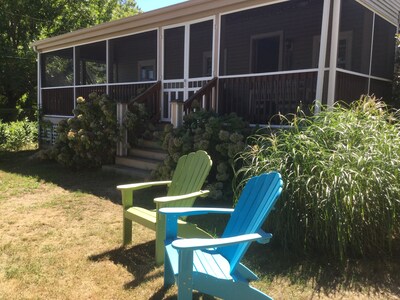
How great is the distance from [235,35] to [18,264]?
8792mm

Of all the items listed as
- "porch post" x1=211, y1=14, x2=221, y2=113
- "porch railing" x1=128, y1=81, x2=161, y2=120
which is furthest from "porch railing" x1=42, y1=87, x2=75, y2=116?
"porch post" x1=211, y1=14, x2=221, y2=113

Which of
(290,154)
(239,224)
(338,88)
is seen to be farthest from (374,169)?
(338,88)

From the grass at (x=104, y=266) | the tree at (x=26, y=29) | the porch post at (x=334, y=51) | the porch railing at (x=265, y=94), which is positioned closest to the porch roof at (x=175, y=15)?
the porch post at (x=334, y=51)

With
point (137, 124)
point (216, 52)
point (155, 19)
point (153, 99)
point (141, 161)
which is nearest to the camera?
point (141, 161)

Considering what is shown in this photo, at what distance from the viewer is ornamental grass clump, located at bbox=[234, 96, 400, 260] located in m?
3.13

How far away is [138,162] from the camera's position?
7105 mm

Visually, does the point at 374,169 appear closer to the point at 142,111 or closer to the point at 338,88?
the point at 338,88

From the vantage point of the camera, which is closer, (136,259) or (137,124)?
(136,259)

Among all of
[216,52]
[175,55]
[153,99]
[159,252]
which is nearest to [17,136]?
[153,99]

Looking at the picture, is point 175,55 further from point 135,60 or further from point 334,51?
point 334,51

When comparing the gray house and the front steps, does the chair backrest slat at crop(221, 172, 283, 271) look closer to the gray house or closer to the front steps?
the gray house

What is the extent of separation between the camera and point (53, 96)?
37.3 feet

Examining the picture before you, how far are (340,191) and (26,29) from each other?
18.2 metres

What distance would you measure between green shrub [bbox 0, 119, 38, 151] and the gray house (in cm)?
104
